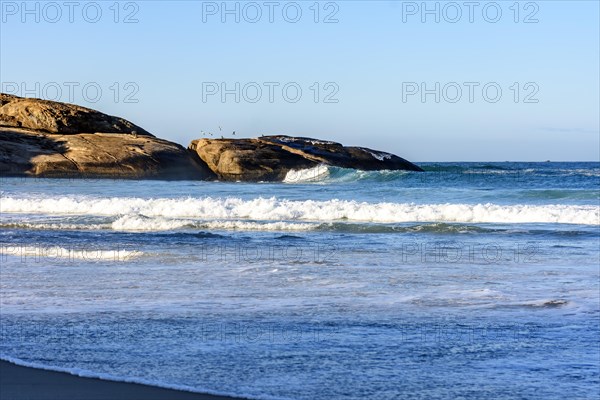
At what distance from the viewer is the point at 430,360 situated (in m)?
5.75

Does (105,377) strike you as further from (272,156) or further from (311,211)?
(272,156)

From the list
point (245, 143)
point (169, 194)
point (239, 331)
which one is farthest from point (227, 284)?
point (245, 143)

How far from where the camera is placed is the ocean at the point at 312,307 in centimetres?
538

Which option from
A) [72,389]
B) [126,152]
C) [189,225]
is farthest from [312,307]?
[126,152]

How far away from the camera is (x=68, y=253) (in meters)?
12.3

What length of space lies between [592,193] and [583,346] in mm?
24012

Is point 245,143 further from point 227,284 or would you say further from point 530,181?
point 227,284

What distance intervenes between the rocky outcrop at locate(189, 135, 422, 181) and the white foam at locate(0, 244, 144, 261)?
87.3 feet

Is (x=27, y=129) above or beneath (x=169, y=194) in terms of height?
above

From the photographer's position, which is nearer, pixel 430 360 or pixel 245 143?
pixel 430 360

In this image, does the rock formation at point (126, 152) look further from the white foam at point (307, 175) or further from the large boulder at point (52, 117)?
the white foam at point (307, 175)

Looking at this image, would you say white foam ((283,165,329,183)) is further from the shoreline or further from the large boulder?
the shoreline

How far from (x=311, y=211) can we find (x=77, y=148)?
775 inches

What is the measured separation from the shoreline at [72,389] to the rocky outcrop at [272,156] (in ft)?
113
